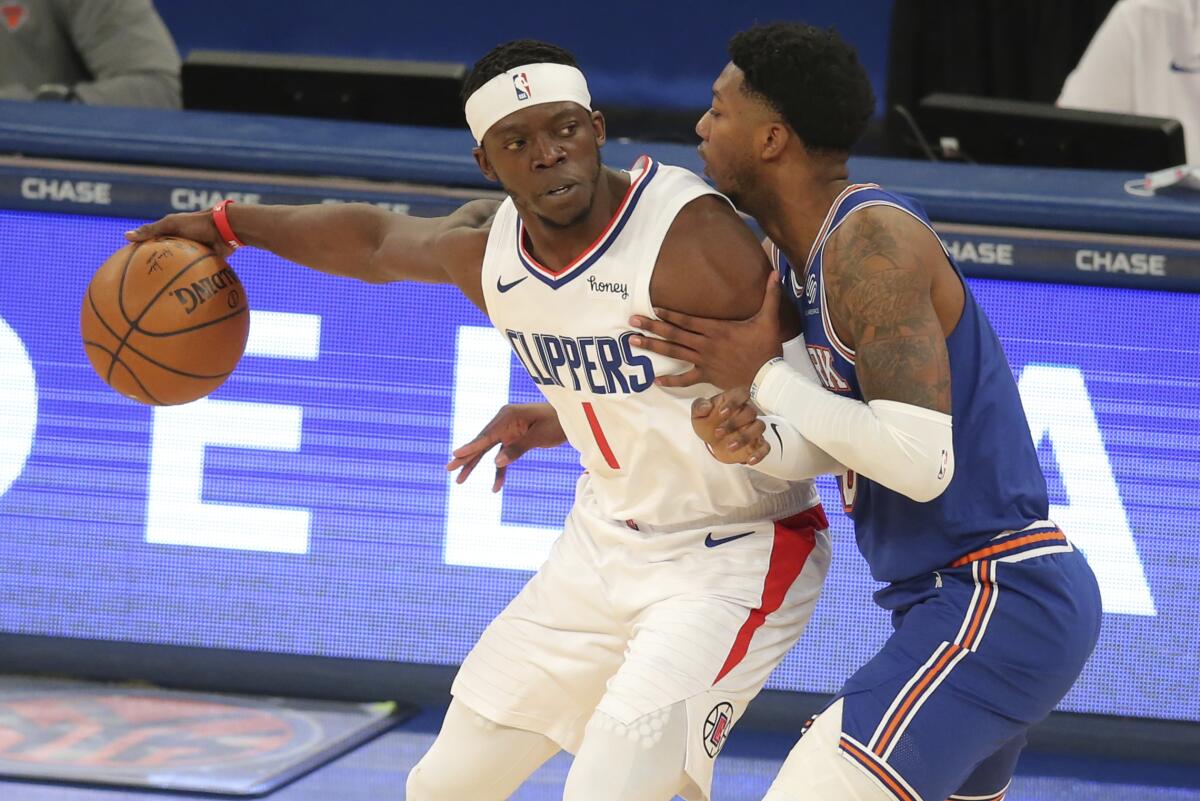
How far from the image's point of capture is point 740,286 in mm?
2914

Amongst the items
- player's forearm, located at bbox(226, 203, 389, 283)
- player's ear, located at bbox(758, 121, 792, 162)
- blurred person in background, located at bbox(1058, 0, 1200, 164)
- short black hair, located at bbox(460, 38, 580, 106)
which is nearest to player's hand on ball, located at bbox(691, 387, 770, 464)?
player's ear, located at bbox(758, 121, 792, 162)

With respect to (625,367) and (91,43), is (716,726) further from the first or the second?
(91,43)

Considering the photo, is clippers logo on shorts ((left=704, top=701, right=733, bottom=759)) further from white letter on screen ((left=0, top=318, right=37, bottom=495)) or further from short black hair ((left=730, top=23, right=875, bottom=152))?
white letter on screen ((left=0, top=318, right=37, bottom=495))

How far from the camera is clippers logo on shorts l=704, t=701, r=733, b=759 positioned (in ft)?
9.44

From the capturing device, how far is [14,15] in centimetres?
607

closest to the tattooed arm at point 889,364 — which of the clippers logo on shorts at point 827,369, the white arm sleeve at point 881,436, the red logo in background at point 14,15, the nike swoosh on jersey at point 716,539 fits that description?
the white arm sleeve at point 881,436

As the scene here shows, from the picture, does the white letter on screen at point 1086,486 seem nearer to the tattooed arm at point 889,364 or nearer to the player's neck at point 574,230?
the tattooed arm at point 889,364

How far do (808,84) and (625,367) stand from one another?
0.62 metres

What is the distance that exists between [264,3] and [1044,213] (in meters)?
5.65

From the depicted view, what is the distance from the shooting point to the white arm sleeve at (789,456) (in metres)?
2.73

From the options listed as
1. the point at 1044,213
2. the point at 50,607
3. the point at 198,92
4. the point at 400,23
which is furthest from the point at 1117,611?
the point at 400,23

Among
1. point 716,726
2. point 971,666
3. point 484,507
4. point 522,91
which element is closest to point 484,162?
point 522,91

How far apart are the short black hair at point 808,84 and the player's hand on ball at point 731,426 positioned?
1.85 feet

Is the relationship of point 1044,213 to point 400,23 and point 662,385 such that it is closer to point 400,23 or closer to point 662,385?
point 662,385
